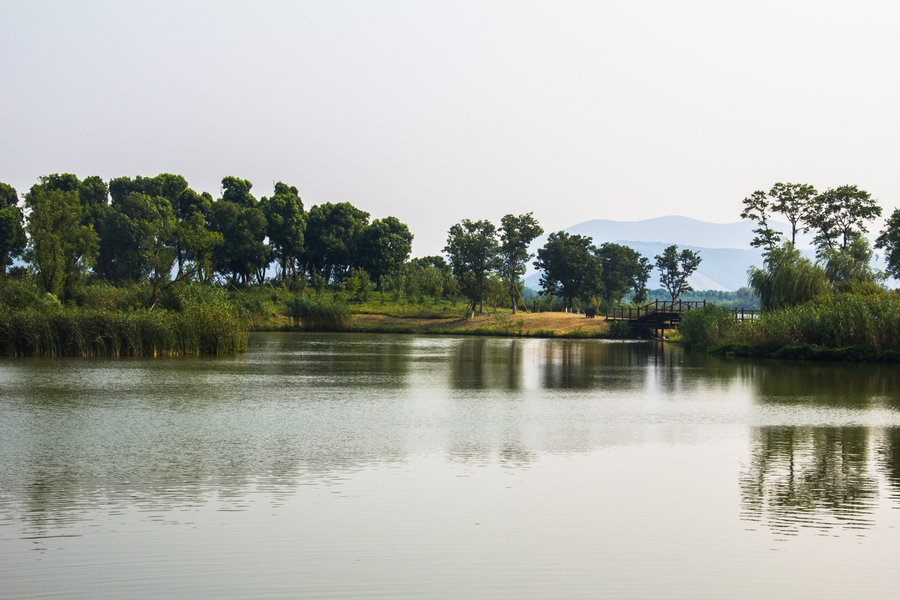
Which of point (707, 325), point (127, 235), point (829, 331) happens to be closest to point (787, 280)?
point (707, 325)

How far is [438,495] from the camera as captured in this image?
39.0 ft

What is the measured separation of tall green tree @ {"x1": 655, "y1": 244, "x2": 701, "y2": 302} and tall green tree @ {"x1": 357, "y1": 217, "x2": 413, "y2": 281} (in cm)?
3585

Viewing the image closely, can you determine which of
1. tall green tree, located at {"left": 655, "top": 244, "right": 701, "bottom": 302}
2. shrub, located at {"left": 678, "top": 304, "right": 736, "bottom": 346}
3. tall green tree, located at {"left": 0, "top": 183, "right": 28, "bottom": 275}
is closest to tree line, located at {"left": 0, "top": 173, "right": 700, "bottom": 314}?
tall green tree, located at {"left": 0, "top": 183, "right": 28, "bottom": 275}

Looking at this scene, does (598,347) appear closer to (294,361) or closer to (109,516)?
(294,361)

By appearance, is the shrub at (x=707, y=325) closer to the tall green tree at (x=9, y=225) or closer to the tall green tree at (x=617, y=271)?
the tall green tree at (x=617, y=271)

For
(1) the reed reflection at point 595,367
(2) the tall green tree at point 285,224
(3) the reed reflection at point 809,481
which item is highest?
(2) the tall green tree at point 285,224

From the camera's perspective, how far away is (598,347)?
5981cm

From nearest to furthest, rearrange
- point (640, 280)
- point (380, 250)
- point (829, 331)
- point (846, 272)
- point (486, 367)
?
point (486, 367) < point (829, 331) < point (846, 272) < point (380, 250) < point (640, 280)

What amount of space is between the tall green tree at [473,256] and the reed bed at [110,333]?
1729 inches

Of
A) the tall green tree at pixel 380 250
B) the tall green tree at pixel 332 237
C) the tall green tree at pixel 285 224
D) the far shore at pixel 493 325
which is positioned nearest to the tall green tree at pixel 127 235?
the tall green tree at pixel 285 224

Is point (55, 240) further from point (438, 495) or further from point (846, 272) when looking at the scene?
→ point (846, 272)

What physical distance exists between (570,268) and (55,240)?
6223cm

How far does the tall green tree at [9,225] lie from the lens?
270ft

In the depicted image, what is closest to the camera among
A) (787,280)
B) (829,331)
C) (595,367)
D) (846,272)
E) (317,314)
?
(595,367)
